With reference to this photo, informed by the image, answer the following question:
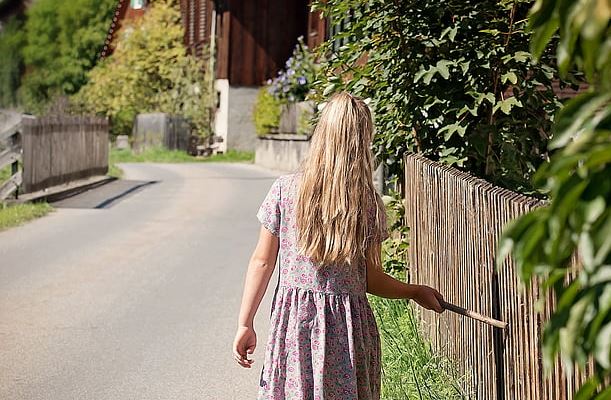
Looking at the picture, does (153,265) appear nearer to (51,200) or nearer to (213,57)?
(51,200)

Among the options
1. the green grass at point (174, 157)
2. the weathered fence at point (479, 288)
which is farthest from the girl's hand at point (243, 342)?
the green grass at point (174, 157)

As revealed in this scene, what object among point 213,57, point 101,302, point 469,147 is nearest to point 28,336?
point 101,302

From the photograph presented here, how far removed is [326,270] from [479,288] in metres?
0.80

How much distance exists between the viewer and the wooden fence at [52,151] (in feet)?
58.8

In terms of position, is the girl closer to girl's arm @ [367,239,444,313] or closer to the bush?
girl's arm @ [367,239,444,313]

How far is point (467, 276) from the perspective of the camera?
4.93 meters

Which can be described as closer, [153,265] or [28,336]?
[28,336]

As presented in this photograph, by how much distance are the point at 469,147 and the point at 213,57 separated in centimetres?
3530

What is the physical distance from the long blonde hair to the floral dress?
0.08 meters

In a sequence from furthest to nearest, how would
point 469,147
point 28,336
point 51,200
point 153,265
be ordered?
point 51,200 → point 153,265 → point 28,336 → point 469,147

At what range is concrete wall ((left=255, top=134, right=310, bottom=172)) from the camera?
99.0 feet

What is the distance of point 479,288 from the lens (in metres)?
4.62

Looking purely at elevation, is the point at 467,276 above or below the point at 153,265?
above

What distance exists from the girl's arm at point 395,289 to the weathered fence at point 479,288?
0.76 ft
